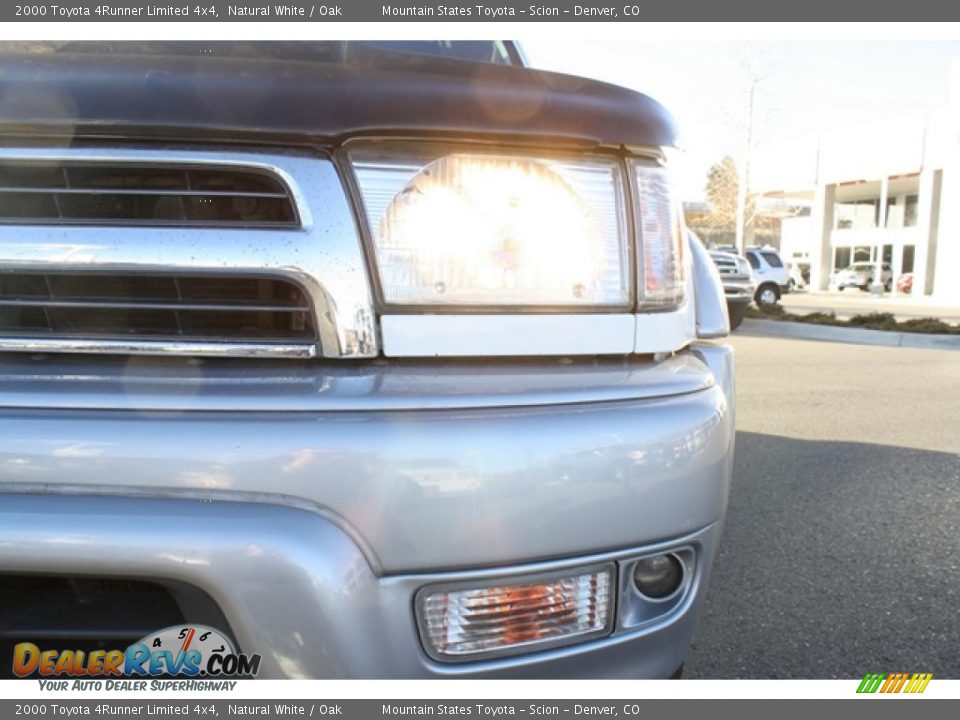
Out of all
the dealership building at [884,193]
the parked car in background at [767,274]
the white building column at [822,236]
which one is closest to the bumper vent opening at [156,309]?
the parked car in background at [767,274]

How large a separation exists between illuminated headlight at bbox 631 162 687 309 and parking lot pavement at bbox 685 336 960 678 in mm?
1294

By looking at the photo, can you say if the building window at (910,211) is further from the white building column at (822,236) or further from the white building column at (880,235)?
the white building column at (822,236)

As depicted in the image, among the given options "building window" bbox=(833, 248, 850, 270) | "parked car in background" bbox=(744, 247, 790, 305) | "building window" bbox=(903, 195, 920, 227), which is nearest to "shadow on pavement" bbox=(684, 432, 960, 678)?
"parked car in background" bbox=(744, 247, 790, 305)

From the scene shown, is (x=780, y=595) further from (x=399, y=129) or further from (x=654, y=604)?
(x=399, y=129)

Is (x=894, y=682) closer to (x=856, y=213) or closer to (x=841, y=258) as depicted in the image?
(x=841, y=258)

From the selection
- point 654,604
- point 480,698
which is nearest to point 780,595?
point 654,604

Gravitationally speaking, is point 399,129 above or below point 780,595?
above

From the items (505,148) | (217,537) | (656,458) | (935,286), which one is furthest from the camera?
(935,286)

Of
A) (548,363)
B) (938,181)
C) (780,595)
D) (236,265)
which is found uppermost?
(938,181)

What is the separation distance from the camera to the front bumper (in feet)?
2.95

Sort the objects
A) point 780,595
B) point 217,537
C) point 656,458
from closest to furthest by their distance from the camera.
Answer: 1. point 217,537
2. point 656,458
3. point 780,595

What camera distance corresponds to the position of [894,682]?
181 centimetres

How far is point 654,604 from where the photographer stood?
1.13m

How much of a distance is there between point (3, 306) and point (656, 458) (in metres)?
1.06
